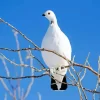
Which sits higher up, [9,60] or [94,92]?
[9,60]

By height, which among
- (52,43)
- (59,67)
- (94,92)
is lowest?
(94,92)

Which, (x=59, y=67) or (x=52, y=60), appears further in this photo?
(x=52, y=60)

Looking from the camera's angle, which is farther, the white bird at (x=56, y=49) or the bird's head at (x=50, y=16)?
the bird's head at (x=50, y=16)

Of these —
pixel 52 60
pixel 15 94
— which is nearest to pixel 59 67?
pixel 52 60

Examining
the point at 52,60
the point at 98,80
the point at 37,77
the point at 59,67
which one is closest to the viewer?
the point at 98,80

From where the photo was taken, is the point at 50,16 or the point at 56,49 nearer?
the point at 56,49

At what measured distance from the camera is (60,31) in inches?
145

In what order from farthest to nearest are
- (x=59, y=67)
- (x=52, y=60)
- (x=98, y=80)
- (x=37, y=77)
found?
(x=52, y=60) < (x=59, y=67) < (x=37, y=77) < (x=98, y=80)

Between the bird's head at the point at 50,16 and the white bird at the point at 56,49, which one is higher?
the bird's head at the point at 50,16

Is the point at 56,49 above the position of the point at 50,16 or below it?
below

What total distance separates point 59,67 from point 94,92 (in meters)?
1.54

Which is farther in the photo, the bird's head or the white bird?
the bird's head

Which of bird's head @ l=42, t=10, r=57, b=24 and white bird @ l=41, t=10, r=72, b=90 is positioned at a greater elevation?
bird's head @ l=42, t=10, r=57, b=24

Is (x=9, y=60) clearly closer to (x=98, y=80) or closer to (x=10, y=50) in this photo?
(x=10, y=50)
